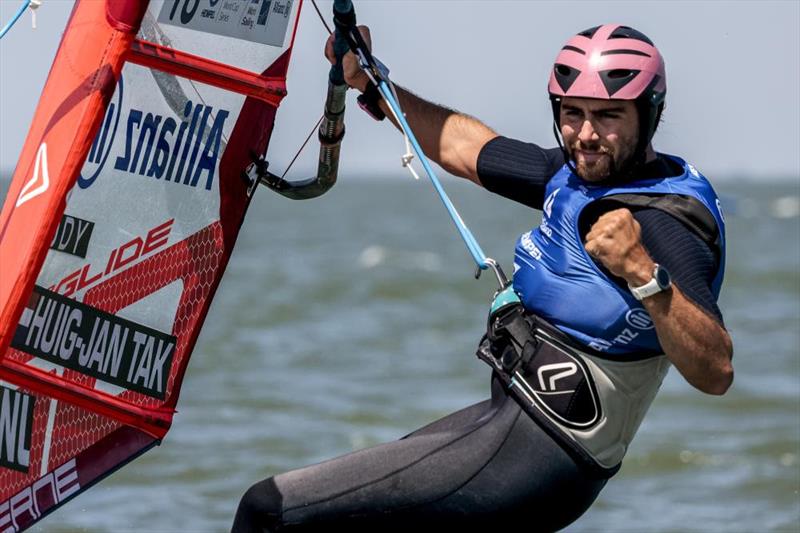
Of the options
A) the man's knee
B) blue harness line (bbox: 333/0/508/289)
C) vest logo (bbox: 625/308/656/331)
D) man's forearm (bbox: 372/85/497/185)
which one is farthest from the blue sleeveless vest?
the man's knee

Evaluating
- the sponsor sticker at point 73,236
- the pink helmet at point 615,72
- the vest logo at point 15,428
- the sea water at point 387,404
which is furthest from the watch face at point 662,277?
the vest logo at point 15,428

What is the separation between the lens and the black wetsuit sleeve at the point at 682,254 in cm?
390

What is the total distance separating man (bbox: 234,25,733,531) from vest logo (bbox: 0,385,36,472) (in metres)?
0.95

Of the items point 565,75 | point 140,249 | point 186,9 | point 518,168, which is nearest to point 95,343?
point 140,249

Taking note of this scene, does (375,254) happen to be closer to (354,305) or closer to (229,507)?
(354,305)

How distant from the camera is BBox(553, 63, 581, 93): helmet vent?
13.8 feet

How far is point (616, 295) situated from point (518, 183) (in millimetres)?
721

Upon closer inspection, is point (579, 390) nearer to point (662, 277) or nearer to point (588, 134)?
point (662, 277)

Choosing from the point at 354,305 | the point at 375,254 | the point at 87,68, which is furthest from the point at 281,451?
the point at 375,254

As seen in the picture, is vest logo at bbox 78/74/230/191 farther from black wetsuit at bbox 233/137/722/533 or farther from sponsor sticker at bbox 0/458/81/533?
black wetsuit at bbox 233/137/722/533

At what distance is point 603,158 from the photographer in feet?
13.6

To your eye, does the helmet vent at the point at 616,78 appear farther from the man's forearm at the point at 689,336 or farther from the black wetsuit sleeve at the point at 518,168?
the man's forearm at the point at 689,336

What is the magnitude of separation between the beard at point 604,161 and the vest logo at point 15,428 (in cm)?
188

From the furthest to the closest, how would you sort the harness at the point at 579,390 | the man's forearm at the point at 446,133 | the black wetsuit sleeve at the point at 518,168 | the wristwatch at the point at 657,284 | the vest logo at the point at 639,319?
the man's forearm at the point at 446,133, the black wetsuit sleeve at the point at 518,168, the harness at the point at 579,390, the vest logo at the point at 639,319, the wristwatch at the point at 657,284
